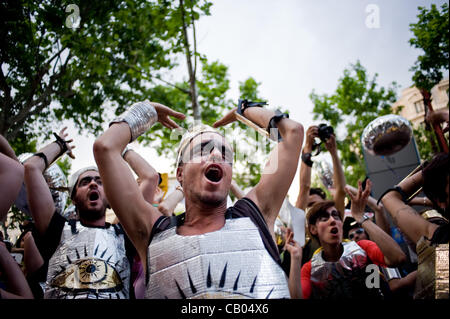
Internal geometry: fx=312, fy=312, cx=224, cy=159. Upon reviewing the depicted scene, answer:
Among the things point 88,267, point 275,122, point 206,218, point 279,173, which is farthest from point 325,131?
point 88,267

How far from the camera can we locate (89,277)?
221 centimetres

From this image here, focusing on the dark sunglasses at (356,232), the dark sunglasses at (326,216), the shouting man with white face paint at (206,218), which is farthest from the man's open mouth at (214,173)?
the dark sunglasses at (356,232)

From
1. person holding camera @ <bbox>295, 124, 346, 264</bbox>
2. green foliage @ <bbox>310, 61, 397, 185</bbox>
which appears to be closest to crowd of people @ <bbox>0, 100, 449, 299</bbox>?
person holding camera @ <bbox>295, 124, 346, 264</bbox>

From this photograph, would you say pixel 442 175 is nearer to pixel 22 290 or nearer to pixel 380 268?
pixel 380 268

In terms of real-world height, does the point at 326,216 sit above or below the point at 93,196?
below

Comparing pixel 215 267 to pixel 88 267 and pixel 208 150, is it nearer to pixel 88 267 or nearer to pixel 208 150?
pixel 208 150

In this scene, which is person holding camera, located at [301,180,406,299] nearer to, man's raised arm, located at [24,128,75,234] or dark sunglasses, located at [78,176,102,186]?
dark sunglasses, located at [78,176,102,186]

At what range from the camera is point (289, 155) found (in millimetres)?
2004

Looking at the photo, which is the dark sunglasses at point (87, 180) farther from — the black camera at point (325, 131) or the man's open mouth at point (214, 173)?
the black camera at point (325, 131)

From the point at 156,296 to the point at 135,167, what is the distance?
1512mm

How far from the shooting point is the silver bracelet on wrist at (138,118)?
2088 millimetres

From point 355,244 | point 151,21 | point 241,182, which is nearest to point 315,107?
point 241,182

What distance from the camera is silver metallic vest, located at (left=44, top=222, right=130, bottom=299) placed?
2.19m

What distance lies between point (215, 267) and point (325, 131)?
2249mm
